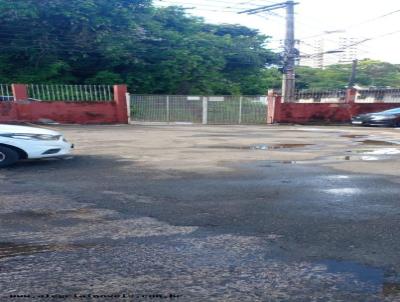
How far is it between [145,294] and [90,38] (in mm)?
30612

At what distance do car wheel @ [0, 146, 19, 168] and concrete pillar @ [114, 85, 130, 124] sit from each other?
14.7 m

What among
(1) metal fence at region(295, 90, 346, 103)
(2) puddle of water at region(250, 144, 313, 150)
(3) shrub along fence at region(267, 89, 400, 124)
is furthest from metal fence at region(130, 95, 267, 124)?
(2) puddle of water at region(250, 144, 313, 150)

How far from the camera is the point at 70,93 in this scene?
2300cm

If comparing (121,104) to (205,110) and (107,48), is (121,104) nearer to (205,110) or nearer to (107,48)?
(205,110)

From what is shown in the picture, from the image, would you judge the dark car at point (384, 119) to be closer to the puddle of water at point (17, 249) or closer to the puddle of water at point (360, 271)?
the puddle of water at point (360, 271)

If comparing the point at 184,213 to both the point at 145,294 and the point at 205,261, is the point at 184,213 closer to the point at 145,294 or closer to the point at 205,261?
the point at 205,261

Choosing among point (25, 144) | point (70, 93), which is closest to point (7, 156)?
point (25, 144)

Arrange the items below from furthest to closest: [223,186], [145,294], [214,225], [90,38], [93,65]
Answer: [93,65] < [90,38] < [223,186] < [214,225] < [145,294]

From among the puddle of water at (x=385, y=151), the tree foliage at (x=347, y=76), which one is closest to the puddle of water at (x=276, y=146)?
the puddle of water at (x=385, y=151)

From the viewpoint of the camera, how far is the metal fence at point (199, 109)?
24.5 meters

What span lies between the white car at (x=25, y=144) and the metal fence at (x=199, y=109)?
15.3 m

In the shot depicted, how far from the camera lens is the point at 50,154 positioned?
8.93 metres

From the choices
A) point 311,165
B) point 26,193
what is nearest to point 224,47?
point 311,165

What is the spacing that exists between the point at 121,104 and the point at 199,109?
4702 millimetres
